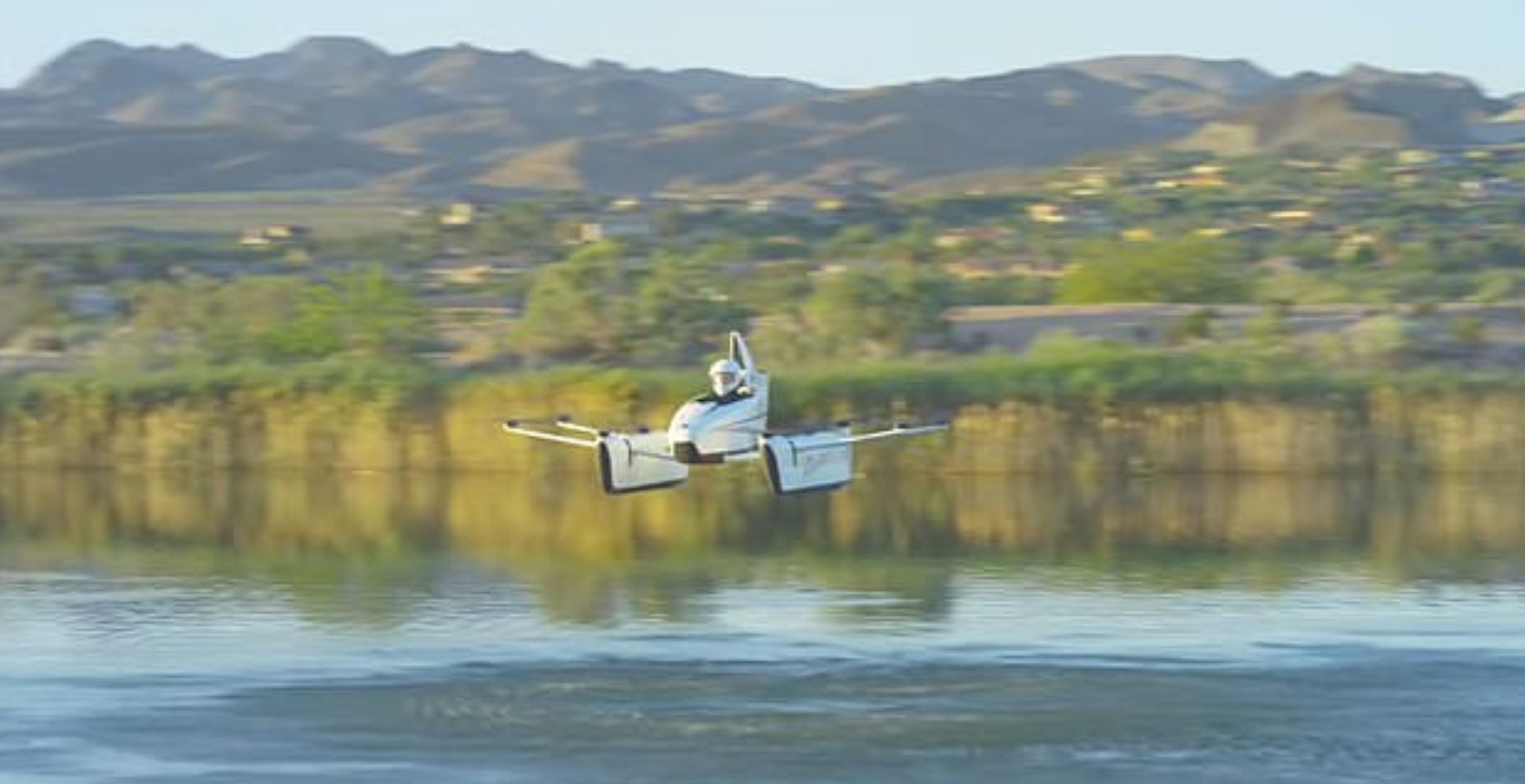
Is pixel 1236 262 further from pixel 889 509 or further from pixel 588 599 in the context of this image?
pixel 588 599

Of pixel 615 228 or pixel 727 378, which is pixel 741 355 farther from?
pixel 615 228

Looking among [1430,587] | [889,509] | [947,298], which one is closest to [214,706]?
[1430,587]

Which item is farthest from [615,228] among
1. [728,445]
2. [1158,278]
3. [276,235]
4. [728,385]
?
[728,445]

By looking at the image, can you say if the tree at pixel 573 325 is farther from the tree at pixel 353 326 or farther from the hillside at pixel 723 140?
the hillside at pixel 723 140

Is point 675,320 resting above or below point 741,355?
below

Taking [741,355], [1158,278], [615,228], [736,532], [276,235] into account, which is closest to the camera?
[741,355]

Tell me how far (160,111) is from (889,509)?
158 m

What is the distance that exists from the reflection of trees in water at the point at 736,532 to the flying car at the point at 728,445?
2.99m

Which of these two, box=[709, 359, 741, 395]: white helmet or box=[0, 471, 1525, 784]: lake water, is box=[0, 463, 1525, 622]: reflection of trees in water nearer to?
box=[0, 471, 1525, 784]: lake water

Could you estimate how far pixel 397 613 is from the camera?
32844 mm

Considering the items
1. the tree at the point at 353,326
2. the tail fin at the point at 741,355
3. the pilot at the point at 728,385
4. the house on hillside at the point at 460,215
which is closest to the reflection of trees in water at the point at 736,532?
the tail fin at the point at 741,355

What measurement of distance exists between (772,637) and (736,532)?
11359mm

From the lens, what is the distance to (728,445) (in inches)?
1105

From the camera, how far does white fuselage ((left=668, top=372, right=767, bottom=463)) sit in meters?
27.9
